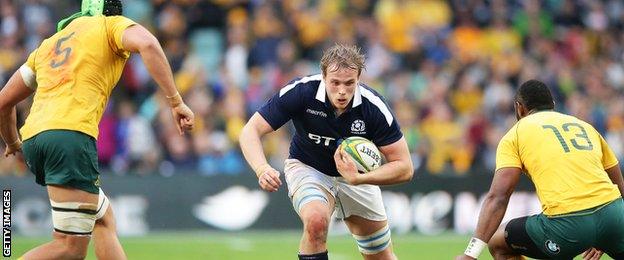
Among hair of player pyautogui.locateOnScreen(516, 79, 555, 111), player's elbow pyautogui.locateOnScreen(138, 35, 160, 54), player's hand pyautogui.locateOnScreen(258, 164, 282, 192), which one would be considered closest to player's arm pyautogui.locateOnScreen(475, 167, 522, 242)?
hair of player pyautogui.locateOnScreen(516, 79, 555, 111)

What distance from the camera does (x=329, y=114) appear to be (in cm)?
928

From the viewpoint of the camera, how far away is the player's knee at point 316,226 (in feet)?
28.7

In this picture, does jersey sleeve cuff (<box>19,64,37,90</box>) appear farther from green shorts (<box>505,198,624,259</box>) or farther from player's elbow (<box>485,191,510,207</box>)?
green shorts (<box>505,198,624,259</box>)

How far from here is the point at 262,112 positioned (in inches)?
366

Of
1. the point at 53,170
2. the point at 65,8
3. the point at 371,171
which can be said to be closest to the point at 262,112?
the point at 371,171

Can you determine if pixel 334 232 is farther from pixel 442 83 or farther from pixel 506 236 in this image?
pixel 506 236

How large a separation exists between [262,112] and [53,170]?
1.88m

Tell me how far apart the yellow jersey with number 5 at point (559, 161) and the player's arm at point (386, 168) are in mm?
829

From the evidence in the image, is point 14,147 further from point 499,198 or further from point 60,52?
point 499,198

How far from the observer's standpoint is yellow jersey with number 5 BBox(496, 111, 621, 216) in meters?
8.42

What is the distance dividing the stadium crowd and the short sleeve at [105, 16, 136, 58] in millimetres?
8658

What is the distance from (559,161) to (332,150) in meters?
1.92

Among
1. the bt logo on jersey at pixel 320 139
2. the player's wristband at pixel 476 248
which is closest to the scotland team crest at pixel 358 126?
the bt logo on jersey at pixel 320 139

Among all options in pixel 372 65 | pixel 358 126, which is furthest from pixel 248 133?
pixel 372 65
